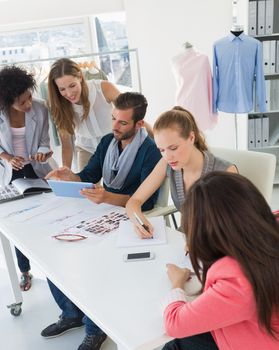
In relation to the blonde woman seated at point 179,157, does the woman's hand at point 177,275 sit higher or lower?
lower

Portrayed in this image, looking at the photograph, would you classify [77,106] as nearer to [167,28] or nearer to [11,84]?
[11,84]

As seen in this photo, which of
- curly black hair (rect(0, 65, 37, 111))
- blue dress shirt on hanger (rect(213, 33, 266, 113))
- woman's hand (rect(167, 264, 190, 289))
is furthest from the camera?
blue dress shirt on hanger (rect(213, 33, 266, 113))

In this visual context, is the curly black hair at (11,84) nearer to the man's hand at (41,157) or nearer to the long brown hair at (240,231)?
the man's hand at (41,157)

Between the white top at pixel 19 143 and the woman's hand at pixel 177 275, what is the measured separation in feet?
4.42

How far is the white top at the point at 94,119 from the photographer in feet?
7.64

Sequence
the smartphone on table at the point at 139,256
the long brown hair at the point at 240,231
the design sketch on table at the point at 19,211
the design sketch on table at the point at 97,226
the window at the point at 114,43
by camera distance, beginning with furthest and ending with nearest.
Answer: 1. the window at the point at 114,43
2. the design sketch on table at the point at 19,211
3. the design sketch on table at the point at 97,226
4. the smartphone on table at the point at 139,256
5. the long brown hair at the point at 240,231

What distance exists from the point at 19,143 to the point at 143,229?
1.14 meters

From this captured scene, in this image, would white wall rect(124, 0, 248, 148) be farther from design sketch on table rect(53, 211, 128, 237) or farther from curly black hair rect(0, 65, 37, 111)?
design sketch on table rect(53, 211, 128, 237)

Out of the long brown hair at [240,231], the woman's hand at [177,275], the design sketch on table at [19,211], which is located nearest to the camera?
the long brown hair at [240,231]

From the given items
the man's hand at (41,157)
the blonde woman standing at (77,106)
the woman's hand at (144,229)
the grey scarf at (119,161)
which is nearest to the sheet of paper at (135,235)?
the woman's hand at (144,229)

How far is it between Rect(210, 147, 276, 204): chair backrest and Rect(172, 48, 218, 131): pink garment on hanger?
153 cm

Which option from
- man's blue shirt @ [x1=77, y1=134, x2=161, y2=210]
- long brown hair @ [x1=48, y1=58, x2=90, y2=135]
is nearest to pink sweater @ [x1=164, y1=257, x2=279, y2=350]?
man's blue shirt @ [x1=77, y1=134, x2=161, y2=210]

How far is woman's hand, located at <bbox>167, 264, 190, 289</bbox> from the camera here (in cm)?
113

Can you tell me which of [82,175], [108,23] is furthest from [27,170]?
[108,23]
